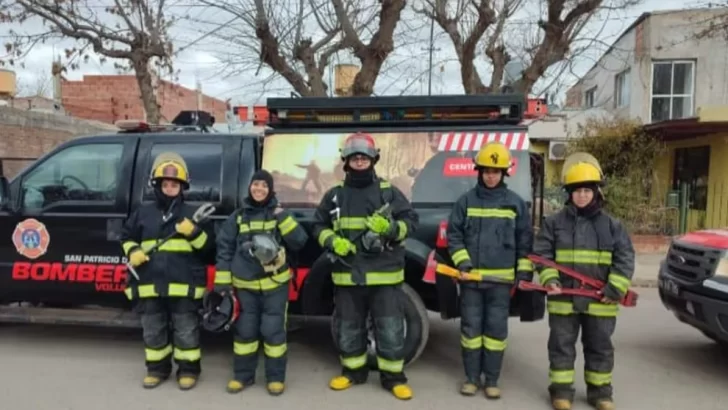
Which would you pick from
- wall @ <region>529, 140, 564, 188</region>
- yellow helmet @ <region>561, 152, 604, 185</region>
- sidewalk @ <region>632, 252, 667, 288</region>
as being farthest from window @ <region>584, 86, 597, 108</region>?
Result: yellow helmet @ <region>561, 152, 604, 185</region>

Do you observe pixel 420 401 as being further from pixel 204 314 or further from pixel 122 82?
pixel 122 82

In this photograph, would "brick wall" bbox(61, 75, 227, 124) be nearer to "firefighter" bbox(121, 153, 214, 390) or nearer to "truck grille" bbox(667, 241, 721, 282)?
"firefighter" bbox(121, 153, 214, 390)

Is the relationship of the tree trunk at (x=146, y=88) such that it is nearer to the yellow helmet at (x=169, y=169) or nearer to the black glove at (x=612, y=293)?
the yellow helmet at (x=169, y=169)

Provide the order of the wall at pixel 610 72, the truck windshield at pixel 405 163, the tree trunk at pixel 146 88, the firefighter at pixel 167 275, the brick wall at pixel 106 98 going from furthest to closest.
A: 1. the brick wall at pixel 106 98
2. the wall at pixel 610 72
3. the tree trunk at pixel 146 88
4. the truck windshield at pixel 405 163
5. the firefighter at pixel 167 275

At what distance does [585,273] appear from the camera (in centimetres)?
408

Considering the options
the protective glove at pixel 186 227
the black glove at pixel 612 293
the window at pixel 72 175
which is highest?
the window at pixel 72 175

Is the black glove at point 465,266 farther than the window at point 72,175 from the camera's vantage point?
No

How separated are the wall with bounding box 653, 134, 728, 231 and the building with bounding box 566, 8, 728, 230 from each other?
2 centimetres

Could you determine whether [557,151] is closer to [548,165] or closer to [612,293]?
[548,165]

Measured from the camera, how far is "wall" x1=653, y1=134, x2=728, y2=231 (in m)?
12.5

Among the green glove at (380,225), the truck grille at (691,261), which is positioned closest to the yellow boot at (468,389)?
the green glove at (380,225)

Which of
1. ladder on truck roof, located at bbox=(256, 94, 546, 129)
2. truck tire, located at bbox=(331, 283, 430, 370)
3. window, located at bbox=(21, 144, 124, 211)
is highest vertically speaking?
ladder on truck roof, located at bbox=(256, 94, 546, 129)

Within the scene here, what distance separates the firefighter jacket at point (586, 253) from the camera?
4016mm

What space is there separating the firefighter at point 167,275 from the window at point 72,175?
2.74ft
